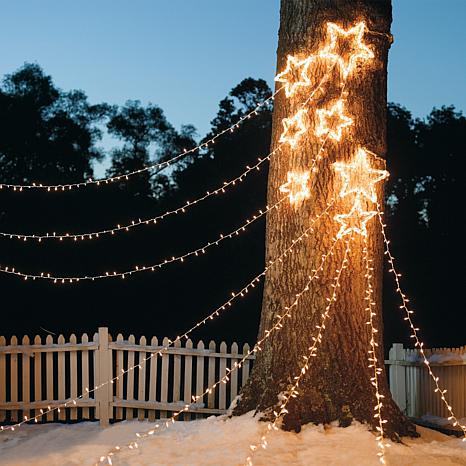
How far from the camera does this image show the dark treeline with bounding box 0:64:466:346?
55.9 feet

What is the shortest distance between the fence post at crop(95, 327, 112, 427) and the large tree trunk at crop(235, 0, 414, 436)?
2533 mm

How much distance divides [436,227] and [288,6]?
16483mm

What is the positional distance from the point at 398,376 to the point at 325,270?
2.86 m

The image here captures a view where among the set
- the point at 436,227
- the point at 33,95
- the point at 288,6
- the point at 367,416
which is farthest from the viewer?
the point at 436,227

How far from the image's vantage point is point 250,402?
6.60m

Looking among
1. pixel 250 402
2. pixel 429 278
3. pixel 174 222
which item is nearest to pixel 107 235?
pixel 174 222

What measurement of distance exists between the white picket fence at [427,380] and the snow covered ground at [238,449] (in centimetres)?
123

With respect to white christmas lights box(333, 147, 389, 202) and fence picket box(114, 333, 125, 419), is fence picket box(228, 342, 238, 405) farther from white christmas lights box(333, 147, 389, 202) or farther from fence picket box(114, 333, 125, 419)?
white christmas lights box(333, 147, 389, 202)

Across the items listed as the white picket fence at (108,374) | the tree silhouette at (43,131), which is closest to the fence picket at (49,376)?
the white picket fence at (108,374)

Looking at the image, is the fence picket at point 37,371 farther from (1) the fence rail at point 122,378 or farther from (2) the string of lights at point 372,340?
(2) the string of lights at point 372,340

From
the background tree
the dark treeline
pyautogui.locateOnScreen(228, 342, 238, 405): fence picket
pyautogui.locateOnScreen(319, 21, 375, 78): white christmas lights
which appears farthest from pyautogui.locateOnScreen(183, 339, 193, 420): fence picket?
the background tree

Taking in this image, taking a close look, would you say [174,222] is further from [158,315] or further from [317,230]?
[317,230]

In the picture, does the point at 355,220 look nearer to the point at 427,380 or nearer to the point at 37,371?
the point at 427,380

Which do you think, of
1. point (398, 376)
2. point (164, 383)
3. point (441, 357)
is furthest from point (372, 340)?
point (164, 383)
